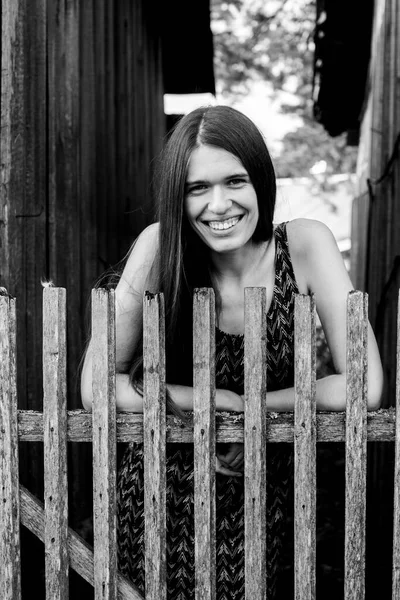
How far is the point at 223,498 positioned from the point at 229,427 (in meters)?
0.53

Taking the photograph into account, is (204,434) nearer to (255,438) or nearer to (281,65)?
(255,438)

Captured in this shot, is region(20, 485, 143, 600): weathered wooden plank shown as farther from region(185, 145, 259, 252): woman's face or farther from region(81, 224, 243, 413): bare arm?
region(185, 145, 259, 252): woman's face

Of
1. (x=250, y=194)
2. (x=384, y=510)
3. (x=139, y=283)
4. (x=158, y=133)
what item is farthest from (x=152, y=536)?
(x=158, y=133)

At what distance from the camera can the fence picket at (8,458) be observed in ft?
7.64

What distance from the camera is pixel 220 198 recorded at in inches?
96.8

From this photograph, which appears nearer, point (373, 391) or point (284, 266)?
point (373, 391)

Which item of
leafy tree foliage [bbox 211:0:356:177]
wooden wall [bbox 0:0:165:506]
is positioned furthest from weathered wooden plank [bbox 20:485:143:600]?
leafy tree foliage [bbox 211:0:356:177]

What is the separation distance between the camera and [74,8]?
4.46 meters

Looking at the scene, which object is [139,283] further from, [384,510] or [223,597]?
[384,510]

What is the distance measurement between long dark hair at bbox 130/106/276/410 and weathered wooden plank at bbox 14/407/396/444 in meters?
0.11

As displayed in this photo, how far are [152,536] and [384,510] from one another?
3.05 m

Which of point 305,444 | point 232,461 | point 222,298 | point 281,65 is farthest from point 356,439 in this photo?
point 281,65

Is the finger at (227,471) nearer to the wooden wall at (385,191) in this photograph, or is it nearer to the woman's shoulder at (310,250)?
the woman's shoulder at (310,250)

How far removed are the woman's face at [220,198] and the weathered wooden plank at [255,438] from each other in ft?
1.10
